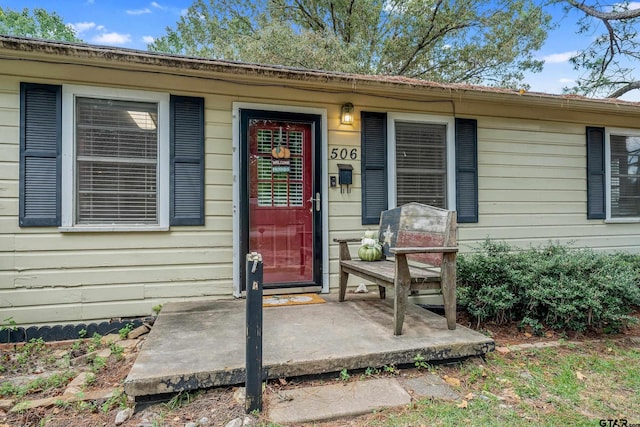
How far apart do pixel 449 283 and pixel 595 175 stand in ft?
11.5

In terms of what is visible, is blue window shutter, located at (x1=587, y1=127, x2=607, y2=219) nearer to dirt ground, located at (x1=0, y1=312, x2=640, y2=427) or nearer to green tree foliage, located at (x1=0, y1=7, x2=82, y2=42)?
dirt ground, located at (x1=0, y1=312, x2=640, y2=427)

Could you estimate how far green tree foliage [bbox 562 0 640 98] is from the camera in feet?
23.4

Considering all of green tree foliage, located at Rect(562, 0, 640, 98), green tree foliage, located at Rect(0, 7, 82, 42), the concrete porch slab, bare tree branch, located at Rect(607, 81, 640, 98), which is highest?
green tree foliage, located at Rect(0, 7, 82, 42)

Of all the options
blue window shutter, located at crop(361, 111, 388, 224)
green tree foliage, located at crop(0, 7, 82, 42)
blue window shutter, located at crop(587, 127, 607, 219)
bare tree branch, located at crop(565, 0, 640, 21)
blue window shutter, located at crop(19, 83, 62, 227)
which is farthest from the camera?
green tree foliage, located at crop(0, 7, 82, 42)

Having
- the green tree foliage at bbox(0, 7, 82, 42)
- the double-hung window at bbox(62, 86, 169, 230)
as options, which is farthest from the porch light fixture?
the green tree foliage at bbox(0, 7, 82, 42)

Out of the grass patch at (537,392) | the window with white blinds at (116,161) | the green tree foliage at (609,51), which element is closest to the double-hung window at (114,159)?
the window with white blinds at (116,161)

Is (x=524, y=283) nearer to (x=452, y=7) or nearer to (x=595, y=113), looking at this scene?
(x=595, y=113)

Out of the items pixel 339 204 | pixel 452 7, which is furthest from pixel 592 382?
pixel 452 7

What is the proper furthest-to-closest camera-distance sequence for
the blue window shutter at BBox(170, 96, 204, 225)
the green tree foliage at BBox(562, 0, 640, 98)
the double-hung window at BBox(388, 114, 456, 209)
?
the green tree foliage at BBox(562, 0, 640, 98), the double-hung window at BBox(388, 114, 456, 209), the blue window shutter at BBox(170, 96, 204, 225)

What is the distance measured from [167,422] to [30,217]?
230cm

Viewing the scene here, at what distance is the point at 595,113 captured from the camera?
471 cm

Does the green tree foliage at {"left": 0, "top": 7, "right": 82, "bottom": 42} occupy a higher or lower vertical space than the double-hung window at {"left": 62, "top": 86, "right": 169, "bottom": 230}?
higher

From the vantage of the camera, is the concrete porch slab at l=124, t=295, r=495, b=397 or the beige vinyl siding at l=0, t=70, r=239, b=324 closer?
the concrete porch slab at l=124, t=295, r=495, b=397

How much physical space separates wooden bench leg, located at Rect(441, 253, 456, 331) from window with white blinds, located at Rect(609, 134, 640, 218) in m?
3.70
